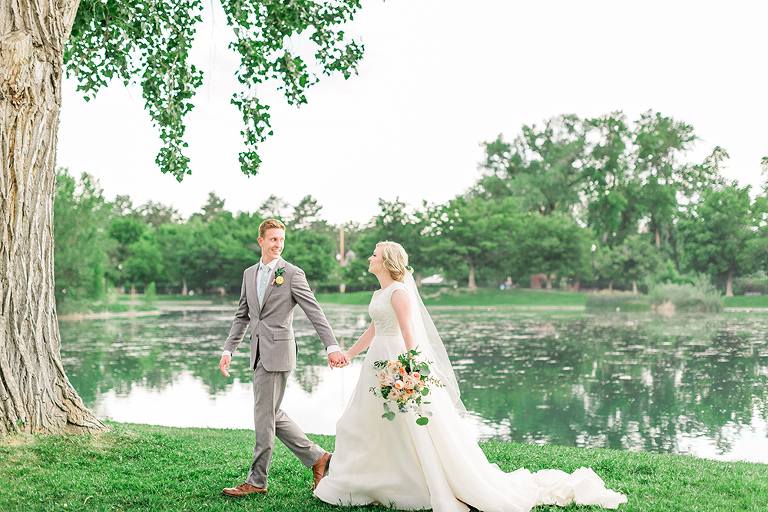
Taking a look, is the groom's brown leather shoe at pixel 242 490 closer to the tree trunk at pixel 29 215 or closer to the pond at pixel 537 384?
the tree trunk at pixel 29 215

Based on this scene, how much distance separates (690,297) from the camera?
3456 centimetres

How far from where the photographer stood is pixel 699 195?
185ft

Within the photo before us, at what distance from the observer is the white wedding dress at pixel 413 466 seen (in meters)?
3.83

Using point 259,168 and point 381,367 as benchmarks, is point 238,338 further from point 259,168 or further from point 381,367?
point 259,168

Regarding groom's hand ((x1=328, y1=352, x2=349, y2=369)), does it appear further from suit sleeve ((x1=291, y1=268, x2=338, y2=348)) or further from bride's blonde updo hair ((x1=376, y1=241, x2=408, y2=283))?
bride's blonde updo hair ((x1=376, y1=241, x2=408, y2=283))

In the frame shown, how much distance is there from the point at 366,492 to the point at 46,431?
9.98ft

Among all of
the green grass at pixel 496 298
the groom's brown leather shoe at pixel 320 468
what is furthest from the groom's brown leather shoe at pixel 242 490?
the green grass at pixel 496 298

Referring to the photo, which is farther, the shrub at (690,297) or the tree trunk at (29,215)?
the shrub at (690,297)

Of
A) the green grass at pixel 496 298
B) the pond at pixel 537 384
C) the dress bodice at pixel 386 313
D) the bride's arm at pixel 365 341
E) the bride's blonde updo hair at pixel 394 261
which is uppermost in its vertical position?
the bride's blonde updo hair at pixel 394 261

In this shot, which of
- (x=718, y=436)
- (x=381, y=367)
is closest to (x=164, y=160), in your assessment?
(x=381, y=367)

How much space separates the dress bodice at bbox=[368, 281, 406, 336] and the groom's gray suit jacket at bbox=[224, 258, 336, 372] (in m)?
0.35

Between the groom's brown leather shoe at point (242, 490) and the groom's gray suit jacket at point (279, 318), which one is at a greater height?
the groom's gray suit jacket at point (279, 318)

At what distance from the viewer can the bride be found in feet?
12.6

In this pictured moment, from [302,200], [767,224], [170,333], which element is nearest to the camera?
[170,333]
